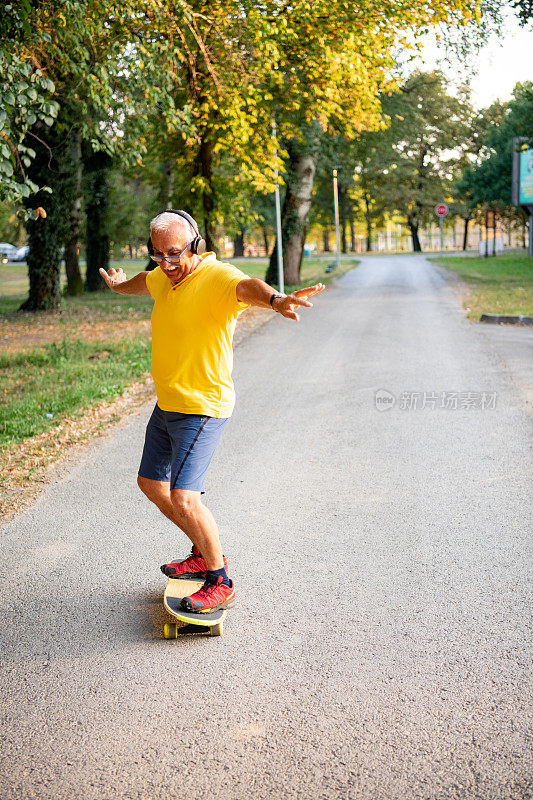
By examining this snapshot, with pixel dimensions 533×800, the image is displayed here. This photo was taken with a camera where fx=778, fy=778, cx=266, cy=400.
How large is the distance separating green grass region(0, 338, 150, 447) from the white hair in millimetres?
4317

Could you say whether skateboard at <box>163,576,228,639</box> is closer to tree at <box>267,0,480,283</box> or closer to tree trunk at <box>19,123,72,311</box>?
tree at <box>267,0,480,283</box>

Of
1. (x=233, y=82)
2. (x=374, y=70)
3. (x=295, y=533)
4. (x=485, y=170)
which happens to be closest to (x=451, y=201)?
(x=485, y=170)

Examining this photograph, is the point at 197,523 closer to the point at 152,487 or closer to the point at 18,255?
the point at 152,487

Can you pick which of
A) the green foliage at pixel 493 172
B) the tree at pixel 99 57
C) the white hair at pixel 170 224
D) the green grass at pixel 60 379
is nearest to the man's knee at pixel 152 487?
the white hair at pixel 170 224

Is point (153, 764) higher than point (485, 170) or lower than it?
lower

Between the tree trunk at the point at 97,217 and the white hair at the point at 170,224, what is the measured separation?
76.4ft

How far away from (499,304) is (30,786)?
17.7 metres

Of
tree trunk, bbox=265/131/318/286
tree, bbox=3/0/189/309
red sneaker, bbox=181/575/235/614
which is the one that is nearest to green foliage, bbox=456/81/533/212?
tree trunk, bbox=265/131/318/286

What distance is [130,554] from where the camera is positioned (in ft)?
15.9

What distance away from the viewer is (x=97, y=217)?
93.4ft

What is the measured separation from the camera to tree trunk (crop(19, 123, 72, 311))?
19.5 meters

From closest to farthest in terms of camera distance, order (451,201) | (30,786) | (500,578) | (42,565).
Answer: (30,786) < (500,578) < (42,565) < (451,201)

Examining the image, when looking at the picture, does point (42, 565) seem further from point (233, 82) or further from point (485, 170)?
point (485, 170)

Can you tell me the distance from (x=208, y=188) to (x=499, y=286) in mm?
10774
